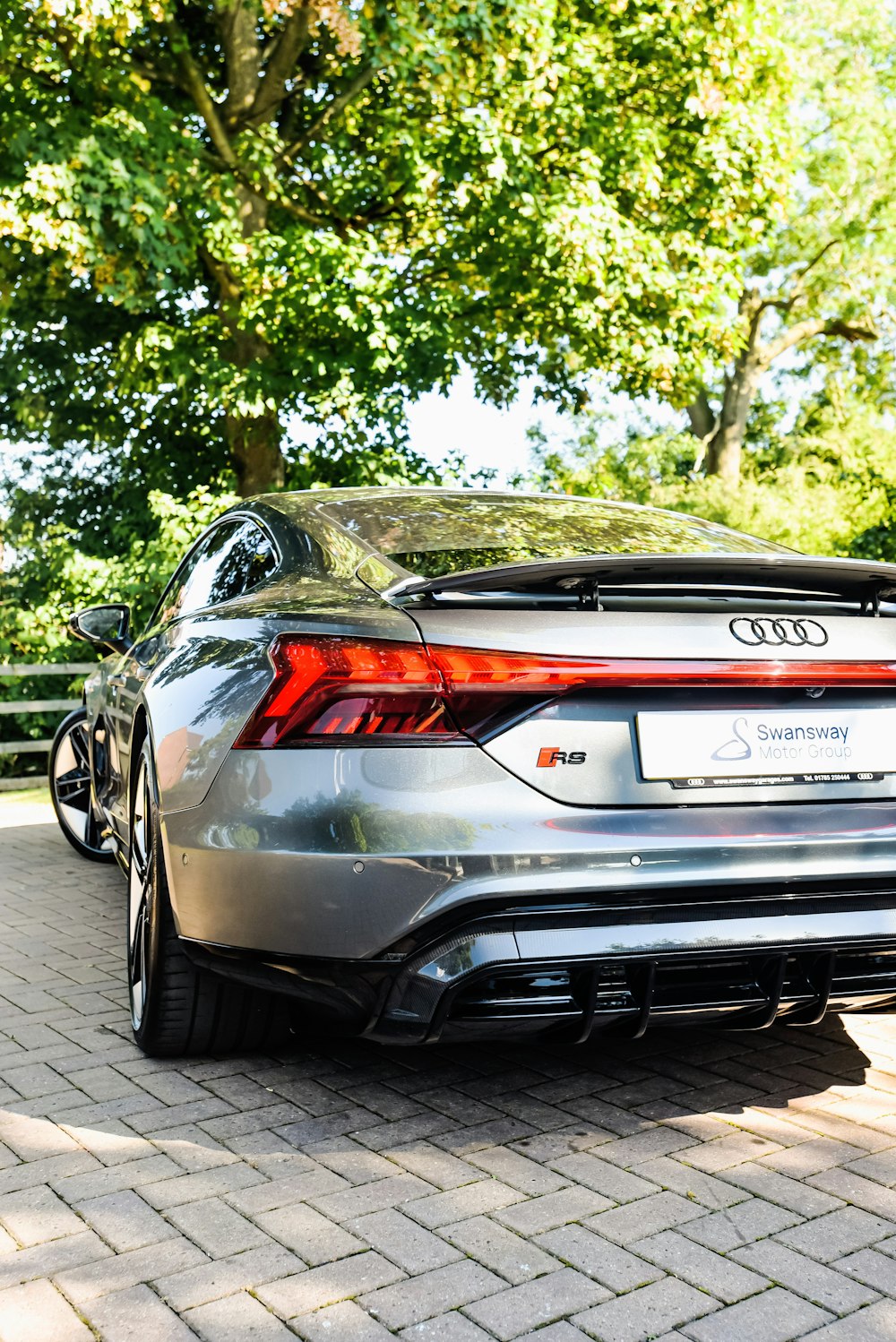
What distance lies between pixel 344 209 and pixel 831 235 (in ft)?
55.0

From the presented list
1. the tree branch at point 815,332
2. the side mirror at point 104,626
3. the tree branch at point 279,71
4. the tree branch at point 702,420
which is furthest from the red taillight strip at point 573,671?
the tree branch at point 702,420

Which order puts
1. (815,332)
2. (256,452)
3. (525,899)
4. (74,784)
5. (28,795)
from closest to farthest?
(525,899) → (74,784) → (28,795) → (256,452) → (815,332)

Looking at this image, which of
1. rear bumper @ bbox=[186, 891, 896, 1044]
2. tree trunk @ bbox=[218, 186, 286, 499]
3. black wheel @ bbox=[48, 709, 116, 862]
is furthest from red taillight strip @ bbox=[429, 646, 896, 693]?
tree trunk @ bbox=[218, 186, 286, 499]

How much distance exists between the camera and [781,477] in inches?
1139

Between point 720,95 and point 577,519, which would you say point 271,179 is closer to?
point 720,95

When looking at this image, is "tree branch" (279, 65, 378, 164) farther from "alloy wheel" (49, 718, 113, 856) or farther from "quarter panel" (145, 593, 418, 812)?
"quarter panel" (145, 593, 418, 812)

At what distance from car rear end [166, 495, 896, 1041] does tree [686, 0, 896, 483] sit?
1948 centimetres

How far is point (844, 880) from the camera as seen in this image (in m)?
3.03

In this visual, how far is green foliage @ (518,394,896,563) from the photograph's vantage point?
18.4m

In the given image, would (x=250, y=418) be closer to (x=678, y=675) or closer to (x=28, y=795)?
(x=28, y=795)

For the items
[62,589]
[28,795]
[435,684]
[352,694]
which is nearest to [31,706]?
[28,795]

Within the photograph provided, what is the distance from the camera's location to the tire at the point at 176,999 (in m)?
3.57

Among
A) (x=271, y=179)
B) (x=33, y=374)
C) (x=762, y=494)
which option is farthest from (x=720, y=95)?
(x=762, y=494)

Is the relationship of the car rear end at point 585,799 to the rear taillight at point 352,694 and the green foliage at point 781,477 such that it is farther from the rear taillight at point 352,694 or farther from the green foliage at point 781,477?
the green foliage at point 781,477
